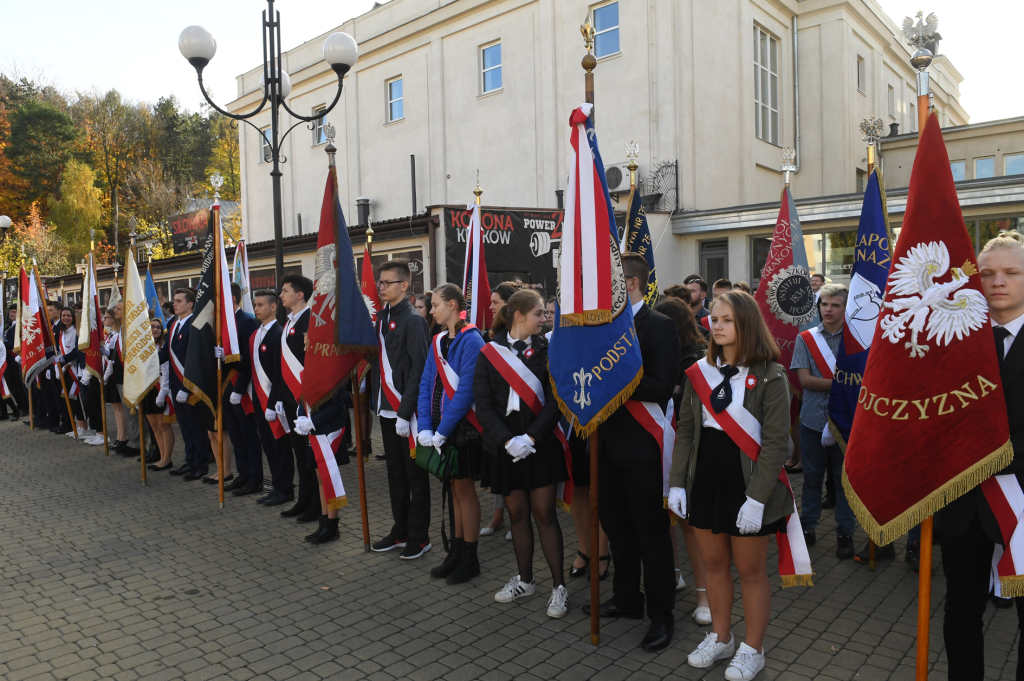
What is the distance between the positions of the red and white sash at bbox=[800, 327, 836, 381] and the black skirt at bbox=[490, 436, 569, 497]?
2.48 metres

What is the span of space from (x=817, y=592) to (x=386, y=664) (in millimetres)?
2914

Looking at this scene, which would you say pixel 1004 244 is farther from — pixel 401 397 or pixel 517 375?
pixel 401 397

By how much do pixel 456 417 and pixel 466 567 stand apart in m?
1.18

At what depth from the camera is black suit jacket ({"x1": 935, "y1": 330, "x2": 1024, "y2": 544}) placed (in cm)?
281

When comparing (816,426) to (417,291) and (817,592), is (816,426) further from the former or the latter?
(417,291)

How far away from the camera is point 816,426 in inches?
217

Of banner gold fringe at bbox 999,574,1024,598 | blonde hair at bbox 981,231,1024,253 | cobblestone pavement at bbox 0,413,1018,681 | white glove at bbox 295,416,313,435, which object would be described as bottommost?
cobblestone pavement at bbox 0,413,1018,681

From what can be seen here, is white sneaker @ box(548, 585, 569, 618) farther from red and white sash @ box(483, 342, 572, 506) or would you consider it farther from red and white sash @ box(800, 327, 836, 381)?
red and white sash @ box(800, 327, 836, 381)

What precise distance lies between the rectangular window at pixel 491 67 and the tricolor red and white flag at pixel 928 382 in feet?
62.3

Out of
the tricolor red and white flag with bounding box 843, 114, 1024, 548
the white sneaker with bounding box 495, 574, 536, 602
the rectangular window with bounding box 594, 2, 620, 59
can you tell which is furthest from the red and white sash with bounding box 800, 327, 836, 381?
the rectangular window with bounding box 594, 2, 620, 59

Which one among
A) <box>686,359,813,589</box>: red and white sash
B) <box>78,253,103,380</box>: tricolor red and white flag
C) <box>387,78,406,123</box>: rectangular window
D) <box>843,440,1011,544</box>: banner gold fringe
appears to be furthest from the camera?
<box>387,78,406,123</box>: rectangular window

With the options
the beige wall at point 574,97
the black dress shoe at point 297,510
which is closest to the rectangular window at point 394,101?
the beige wall at point 574,97

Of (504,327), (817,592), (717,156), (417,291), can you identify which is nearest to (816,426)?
(817,592)

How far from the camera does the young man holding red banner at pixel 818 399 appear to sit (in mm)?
5484
